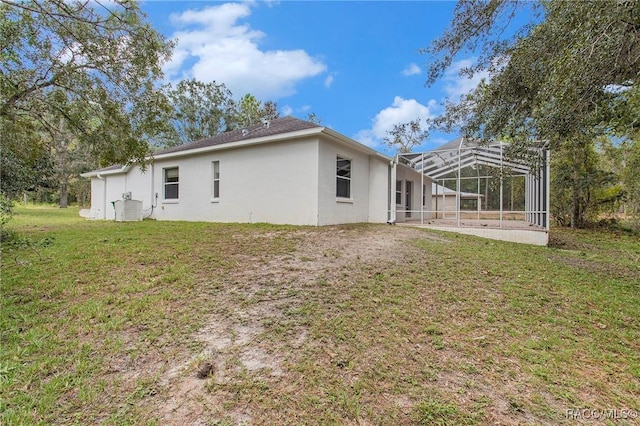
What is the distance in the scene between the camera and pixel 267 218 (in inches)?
401

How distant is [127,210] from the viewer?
13.1m

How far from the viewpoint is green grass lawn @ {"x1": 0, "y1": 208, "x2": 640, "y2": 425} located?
217 centimetres

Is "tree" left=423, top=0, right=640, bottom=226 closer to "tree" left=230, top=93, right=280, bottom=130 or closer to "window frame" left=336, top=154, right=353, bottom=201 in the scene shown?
"window frame" left=336, top=154, right=353, bottom=201

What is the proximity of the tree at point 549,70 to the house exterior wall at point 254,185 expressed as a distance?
4487 millimetres

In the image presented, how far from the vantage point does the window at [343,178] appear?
34.2ft

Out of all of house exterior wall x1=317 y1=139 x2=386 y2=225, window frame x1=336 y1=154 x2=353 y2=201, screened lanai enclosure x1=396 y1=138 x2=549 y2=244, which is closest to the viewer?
screened lanai enclosure x1=396 y1=138 x2=549 y2=244

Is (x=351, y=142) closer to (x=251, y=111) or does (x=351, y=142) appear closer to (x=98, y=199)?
(x=98, y=199)

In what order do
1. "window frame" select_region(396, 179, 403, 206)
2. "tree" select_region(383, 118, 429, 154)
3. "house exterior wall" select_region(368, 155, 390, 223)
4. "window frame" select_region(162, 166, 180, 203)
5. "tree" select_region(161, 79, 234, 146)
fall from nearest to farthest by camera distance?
1. "house exterior wall" select_region(368, 155, 390, 223)
2. "window frame" select_region(162, 166, 180, 203)
3. "window frame" select_region(396, 179, 403, 206)
4. "tree" select_region(161, 79, 234, 146)
5. "tree" select_region(383, 118, 429, 154)

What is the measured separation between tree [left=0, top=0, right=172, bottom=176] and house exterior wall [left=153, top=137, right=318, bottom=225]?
3.49 meters

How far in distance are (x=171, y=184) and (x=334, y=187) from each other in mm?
7655

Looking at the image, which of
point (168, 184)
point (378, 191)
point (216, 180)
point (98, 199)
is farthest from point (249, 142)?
point (98, 199)

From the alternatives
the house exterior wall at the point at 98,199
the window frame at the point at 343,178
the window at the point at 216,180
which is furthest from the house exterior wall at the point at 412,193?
the house exterior wall at the point at 98,199

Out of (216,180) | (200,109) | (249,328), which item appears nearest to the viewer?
(249,328)

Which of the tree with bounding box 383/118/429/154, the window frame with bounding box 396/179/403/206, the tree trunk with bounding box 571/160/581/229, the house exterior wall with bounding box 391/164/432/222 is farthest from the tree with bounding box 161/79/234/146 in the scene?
the tree trunk with bounding box 571/160/581/229
